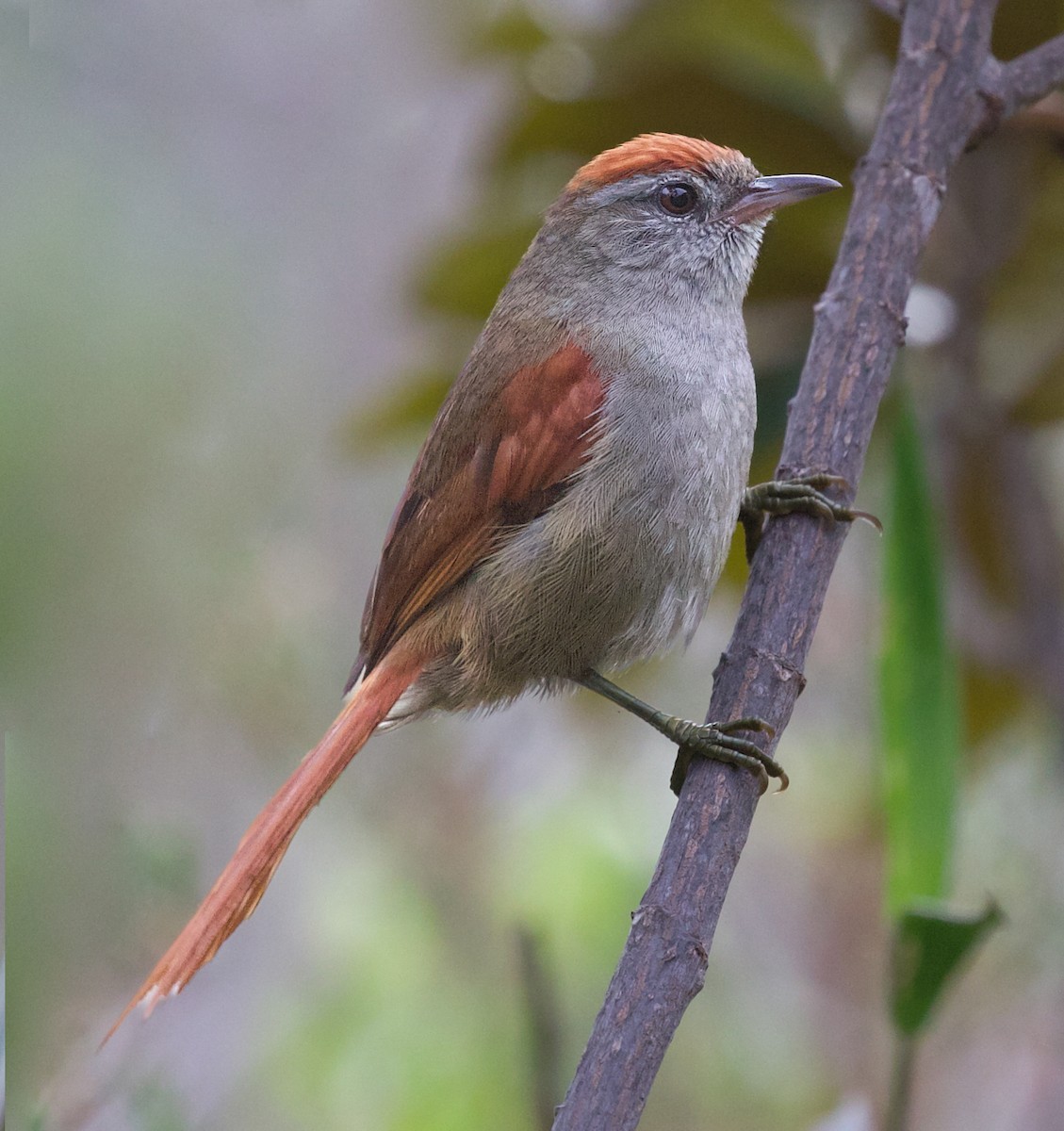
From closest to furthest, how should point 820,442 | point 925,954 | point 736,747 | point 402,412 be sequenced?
→ point 925,954 < point 736,747 < point 820,442 < point 402,412

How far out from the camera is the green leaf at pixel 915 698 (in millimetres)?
2164

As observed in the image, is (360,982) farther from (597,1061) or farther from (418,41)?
(418,41)

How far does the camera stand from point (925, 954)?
188 centimetres

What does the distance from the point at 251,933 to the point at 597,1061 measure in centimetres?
270

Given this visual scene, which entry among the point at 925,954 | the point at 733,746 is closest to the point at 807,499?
the point at 733,746

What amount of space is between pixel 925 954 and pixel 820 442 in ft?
2.91

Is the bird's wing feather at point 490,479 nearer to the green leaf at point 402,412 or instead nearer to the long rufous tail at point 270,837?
the long rufous tail at point 270,837

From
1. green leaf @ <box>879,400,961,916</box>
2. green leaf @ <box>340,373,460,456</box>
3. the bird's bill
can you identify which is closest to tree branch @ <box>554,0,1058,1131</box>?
green leaf @ <box>879,400,961,916</box>

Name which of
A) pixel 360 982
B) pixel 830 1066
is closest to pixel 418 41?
pixel 360 982

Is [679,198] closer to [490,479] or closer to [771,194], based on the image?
[771,194]

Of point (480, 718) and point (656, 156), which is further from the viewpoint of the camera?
point (480, 718)

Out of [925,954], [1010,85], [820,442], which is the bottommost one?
[925,954]

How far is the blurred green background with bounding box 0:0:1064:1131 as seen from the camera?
3035 millimetres

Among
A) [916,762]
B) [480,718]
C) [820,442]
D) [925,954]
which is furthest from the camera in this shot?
[480,718]
